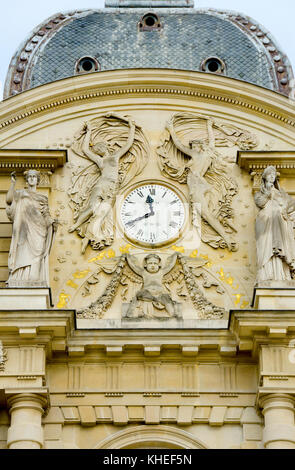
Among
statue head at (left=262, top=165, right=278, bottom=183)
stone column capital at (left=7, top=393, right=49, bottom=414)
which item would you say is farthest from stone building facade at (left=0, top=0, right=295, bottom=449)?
statue head at (left=262, top=165, right=278, bottom=183)

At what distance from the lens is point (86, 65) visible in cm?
2419

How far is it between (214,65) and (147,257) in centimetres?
440

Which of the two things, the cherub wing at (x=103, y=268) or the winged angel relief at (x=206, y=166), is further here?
the winged angel relief at (x=206, y=166)

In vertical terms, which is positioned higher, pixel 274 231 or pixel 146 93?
pixel 146 93

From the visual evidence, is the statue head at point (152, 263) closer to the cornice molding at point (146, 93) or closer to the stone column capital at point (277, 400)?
the stone column capital at point (277, 400)

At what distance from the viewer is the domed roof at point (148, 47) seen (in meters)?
24.1

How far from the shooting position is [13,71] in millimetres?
24672

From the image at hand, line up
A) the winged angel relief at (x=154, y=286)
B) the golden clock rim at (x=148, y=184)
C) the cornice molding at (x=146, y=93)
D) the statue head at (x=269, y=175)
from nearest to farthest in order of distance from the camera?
1. the winged angel relief at (x=154, y=286)
2. the statue head at (x=269, y=175)
3. the golden clock rim at (x=148, y=184)
4. the cornice molding at (x=146, y=93)

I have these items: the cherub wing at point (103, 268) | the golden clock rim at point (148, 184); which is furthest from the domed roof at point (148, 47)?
the cherub wing at point (103, 268)

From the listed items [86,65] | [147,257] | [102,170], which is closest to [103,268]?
[147,257]

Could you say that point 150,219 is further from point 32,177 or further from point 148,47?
point 148,47

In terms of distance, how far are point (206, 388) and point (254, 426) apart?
2.59 feet

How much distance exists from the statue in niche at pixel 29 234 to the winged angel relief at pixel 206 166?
1940mm

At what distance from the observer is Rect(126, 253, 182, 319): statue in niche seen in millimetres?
20703
